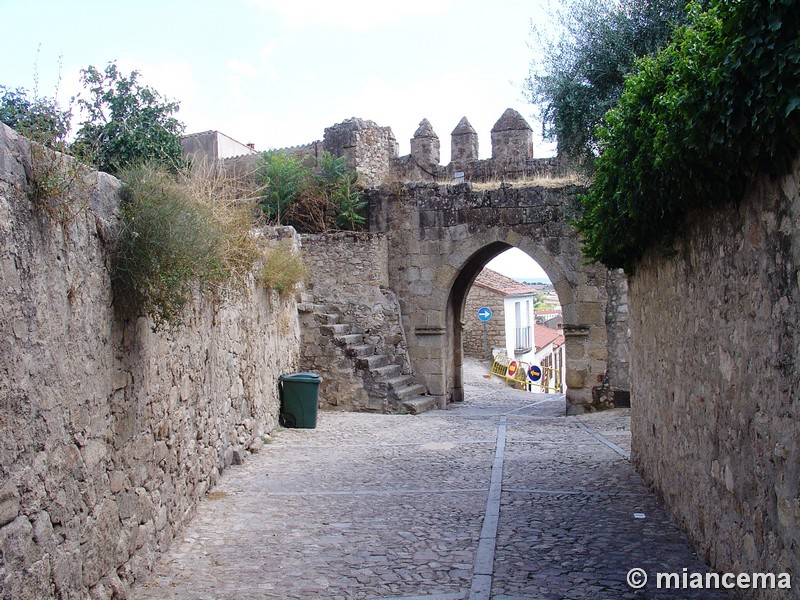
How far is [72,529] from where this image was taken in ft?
12.1

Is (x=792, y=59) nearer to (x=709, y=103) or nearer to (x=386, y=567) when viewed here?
(x=709, y=103)

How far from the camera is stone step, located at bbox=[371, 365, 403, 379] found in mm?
13117

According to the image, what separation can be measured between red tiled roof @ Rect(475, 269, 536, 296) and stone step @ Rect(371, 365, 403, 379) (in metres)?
12.3

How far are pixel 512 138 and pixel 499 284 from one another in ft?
40.4

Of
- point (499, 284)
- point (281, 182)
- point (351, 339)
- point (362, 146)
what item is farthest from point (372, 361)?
point (499, 284)

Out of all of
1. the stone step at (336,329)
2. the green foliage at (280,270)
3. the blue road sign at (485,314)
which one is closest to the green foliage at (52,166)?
the green foliage at (280,270)

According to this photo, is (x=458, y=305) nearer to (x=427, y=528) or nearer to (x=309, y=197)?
(x=309, y=197)

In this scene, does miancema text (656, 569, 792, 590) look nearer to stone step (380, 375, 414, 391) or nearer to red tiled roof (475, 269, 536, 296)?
stone step (380, 375, 414, 391)

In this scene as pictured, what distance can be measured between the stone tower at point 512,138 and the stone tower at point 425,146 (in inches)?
65.9

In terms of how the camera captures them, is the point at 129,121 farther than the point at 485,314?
No

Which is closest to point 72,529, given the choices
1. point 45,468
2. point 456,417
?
point 45,468

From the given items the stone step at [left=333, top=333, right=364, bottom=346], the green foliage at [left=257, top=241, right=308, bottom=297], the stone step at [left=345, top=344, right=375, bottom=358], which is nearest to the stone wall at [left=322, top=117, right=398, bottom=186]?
the stone step at [left=333, top=333, right=364, bottom=346]

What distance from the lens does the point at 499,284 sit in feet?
92.1

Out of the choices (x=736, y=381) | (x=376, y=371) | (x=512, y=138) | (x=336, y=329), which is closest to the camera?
(x=736, y=381)
